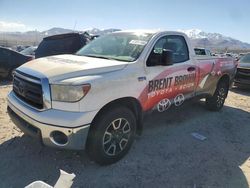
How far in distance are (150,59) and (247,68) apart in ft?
25.5

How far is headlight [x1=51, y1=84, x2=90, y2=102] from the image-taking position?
330 centimetres

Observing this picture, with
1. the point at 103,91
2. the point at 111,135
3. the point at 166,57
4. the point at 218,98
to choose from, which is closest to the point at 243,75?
the point at 218,98

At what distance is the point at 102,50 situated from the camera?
468 centimetres

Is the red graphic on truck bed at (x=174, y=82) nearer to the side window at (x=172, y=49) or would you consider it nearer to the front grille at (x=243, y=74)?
the side window at (x=172, y=49)

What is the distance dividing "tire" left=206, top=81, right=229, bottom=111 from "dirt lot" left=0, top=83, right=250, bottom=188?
44.5 inches

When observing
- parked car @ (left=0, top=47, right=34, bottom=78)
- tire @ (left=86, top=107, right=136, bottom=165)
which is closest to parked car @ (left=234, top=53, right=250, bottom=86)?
Result: tire @ (left=86, top=107, right=136, bottom=165)

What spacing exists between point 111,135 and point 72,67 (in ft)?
3.57

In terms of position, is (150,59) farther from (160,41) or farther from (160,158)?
(160,158)

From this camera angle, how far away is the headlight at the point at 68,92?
130 inches

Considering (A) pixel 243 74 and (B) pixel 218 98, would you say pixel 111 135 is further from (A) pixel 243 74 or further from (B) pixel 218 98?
(A) pixel 243 74

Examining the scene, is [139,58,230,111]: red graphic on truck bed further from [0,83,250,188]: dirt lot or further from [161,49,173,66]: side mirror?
[0,83,250,188]: dirt lot

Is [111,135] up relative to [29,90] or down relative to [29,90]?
down

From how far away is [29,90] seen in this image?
11.9ft

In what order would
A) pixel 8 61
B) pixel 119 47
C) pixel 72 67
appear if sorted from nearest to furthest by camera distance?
pixel 72 67, pixel 119 47, pixel 8 61
